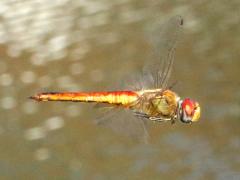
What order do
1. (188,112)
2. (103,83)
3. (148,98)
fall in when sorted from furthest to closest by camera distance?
(103,83), (148,98), (188,112)

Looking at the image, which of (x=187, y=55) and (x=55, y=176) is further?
(x=187, y=55)

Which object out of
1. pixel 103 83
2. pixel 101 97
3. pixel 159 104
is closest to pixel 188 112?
pixel 159 104

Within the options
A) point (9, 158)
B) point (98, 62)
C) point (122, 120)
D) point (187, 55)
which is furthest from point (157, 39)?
point (98, 62)

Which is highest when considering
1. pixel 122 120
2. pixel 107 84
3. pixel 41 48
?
pixel 41 48

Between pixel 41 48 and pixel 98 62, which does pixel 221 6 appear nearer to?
pixel 98 62

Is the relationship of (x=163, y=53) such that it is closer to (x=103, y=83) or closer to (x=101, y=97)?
(x=101, y=97)

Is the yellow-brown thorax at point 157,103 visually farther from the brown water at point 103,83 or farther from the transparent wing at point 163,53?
the brown water at point 103,83
